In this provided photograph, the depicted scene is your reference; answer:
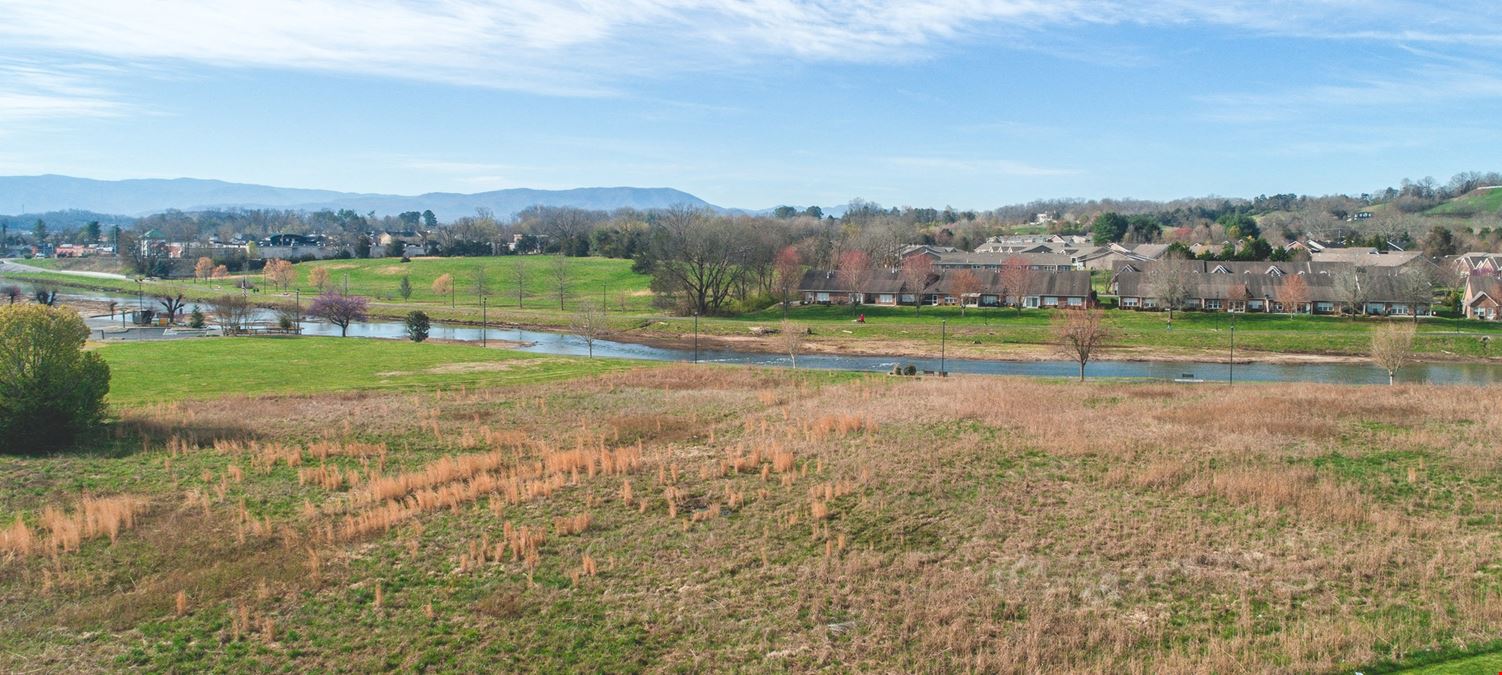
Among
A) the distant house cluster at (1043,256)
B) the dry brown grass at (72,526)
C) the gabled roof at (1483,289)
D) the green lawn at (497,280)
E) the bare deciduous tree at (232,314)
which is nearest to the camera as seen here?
the dry brown grass at (72,526)

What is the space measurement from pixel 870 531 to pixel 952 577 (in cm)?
317

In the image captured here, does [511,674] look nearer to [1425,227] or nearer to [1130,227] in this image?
[1130,227]

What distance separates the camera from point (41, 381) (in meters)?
30.2

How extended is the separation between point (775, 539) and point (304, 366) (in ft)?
133

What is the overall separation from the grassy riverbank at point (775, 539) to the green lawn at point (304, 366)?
859 centimetres

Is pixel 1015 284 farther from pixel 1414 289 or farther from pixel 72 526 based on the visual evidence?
pixel 72 526

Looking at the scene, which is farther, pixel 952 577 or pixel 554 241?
pixel 554 241

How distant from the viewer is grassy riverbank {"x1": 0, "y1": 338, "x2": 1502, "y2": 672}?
635 inches

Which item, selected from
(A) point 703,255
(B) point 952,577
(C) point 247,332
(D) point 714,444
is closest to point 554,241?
(A) point 703,255

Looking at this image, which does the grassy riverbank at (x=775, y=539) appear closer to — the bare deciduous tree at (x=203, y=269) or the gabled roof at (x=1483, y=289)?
the gabled roof at (x=1483, y=289)

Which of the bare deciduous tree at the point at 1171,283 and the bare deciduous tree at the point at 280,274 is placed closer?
the bare deciduous tree at the point at 1171,283

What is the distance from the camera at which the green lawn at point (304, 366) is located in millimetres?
44625

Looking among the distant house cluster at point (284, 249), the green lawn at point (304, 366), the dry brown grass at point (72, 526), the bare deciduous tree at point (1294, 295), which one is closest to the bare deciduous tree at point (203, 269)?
the distant house cluster at point (284, 249)

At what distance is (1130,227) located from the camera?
16525 centimetres
